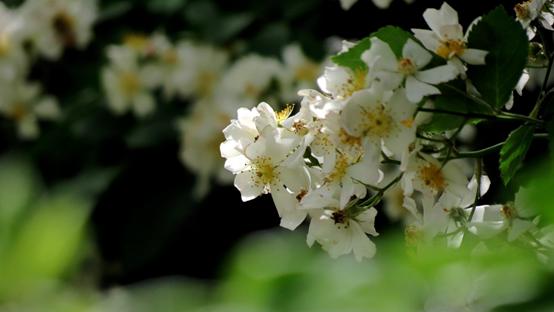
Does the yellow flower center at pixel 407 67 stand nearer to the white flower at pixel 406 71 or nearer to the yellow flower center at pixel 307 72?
the white flower at pixel 406 71

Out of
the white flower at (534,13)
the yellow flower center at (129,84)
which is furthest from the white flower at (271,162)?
the yellow flower center at (129,84)

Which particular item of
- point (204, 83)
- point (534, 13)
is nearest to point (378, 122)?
point (534, 13)

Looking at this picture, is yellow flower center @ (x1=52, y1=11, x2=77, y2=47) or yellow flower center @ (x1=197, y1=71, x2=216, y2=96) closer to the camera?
yellow flower center @ (x1=197, y1=71, x2=216, y2=96)

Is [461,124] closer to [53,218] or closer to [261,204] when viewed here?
[53,218]

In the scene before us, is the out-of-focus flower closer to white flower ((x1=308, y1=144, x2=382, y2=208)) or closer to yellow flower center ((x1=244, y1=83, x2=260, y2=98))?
yellow flower center ((x1=244, y1=83, x2=260, y2=98))

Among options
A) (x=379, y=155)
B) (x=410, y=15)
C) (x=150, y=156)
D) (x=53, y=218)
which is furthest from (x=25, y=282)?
(x=150, y=156)

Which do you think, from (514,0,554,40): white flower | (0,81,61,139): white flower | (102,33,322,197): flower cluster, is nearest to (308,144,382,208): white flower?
(514,0,554,40): white flower

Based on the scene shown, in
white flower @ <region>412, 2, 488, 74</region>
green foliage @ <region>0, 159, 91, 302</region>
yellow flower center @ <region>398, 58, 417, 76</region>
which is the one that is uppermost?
green foliage @ <region>0, 159, 91, 302</region>
